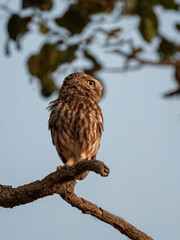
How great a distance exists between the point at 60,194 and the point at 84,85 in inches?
63.3

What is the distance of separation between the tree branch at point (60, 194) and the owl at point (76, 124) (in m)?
0.78

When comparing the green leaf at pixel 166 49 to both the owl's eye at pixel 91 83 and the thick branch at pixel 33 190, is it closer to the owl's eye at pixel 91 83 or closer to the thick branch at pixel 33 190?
the thick branch at pixel 33 190

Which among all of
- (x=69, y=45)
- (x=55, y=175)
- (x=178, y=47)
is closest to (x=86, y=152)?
(x=55, y=175)

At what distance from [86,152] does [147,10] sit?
2.28 m

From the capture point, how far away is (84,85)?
4.03m

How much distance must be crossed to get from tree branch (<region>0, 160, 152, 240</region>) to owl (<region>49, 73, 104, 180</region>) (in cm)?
78

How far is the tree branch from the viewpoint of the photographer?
103 inches

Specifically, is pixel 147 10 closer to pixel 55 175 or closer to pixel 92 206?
pixel 55 175

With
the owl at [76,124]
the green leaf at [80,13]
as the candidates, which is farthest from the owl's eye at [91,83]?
the green leaf at [80,13]

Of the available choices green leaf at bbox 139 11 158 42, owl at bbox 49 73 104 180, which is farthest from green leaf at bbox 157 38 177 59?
owl at bbox 49 73 104 180

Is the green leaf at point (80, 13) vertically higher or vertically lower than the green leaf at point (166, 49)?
higher

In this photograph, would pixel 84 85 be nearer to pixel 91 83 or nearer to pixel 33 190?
pixel 91 83

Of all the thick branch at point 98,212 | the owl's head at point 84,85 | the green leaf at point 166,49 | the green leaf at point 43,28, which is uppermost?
the owl's head at point 84,85

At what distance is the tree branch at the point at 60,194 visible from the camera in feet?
8.59
